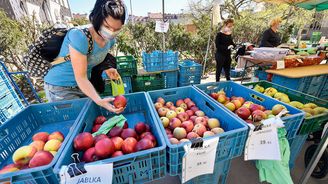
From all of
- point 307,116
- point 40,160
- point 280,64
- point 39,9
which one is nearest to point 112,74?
point 40,160

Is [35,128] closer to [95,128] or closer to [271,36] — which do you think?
[95,128]

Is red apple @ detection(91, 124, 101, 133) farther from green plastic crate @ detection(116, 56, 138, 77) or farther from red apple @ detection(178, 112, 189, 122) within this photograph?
green plastic crate @ detection(116, 56, 138, 77)

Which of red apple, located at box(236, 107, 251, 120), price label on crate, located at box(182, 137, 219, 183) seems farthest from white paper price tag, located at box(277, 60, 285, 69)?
price label on crate, located at box(182, 137, 219, 183)

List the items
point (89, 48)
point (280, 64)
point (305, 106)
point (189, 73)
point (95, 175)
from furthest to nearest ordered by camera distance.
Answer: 1. point (189, 73)
2. point (280, 64)
3. point (305, 106)
4. point (89, 48)
5. point (95, 175)

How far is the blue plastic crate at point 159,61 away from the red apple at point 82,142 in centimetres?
301

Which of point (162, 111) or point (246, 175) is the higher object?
point (162, 111)

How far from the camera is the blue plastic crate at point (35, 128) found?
0.77 metres

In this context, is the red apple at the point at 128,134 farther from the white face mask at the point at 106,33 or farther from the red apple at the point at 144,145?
the white face mask at the point at 106,33

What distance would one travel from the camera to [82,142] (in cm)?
98

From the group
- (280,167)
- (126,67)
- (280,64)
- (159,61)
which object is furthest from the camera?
Answer: (159,61)

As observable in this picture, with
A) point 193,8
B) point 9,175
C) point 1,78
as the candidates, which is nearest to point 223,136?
point 9,175

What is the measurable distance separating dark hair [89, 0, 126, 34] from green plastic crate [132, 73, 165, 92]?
2730mm

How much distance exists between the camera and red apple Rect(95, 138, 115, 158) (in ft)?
3.09

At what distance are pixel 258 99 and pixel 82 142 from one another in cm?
164
